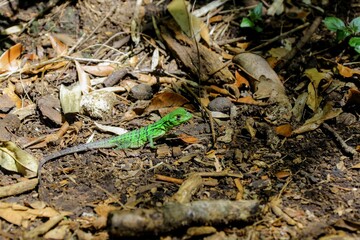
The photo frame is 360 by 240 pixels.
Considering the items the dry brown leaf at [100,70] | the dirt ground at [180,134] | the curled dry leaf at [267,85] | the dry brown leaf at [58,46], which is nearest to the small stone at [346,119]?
the dirt ground at [180,134]

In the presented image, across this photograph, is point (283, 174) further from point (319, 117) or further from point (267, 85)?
point (267, 85)

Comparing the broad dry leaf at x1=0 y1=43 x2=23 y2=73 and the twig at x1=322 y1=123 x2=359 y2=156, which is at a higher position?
the broad dry leaf at x1=0 y1=43 x2=23 y2=73

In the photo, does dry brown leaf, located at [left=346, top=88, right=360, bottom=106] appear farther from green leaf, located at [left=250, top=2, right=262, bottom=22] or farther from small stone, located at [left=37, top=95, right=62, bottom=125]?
small stone, located at [left=37, top=95, right=62, bottom=125]

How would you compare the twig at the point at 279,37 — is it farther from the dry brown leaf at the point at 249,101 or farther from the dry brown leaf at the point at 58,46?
the dry brown leaf at the point at 58,46

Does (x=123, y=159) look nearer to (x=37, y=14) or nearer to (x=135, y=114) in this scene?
(x=135, y=114)

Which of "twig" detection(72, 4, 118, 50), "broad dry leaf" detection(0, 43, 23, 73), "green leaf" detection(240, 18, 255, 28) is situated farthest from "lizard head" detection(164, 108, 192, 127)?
Result: "broad dry leaf" detection(0, 43, 23, 73)

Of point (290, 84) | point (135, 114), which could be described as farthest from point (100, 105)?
point (290, 84)
